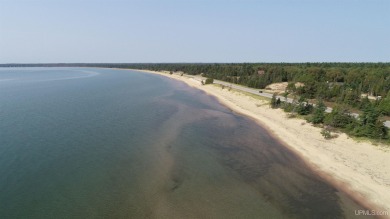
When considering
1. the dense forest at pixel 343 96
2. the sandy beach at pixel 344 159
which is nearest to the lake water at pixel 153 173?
the sandy beach at pixel 344 159

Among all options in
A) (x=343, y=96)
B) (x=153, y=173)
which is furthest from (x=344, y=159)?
(x=343, y=96)

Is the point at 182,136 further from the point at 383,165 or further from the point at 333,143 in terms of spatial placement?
the point at 383,165

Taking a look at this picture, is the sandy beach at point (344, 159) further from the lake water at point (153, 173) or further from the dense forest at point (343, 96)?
the dense forest at point (343, 96)

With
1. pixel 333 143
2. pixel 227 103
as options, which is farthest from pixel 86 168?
→ pixel 227 103

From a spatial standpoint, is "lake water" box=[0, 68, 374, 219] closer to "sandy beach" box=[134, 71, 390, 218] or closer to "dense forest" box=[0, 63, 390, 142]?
"sandy beach" box=[134, 71, 390, 218]

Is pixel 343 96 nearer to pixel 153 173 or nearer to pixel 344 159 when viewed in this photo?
pixel 344 159
